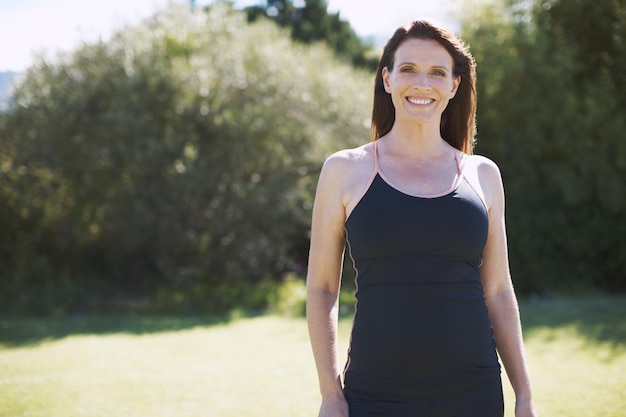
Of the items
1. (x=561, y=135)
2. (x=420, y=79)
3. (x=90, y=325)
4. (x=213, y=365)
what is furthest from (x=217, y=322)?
(x=420, y=79)

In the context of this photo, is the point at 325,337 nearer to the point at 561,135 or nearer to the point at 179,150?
the point at 179,150

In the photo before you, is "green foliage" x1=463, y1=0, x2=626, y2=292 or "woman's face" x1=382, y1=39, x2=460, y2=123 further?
"green foliage" x1=463, y1=0, x2=626, y2=292

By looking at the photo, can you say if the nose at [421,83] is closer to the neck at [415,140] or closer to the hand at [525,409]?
the neck at [415,140]

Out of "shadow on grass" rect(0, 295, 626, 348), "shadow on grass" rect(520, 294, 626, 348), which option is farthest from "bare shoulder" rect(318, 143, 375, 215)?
"shadow on grass" rect(0, 295, 626, 348)

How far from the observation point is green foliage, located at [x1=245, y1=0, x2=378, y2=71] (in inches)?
665

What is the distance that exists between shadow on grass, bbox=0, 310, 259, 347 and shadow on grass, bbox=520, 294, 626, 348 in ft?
12.3

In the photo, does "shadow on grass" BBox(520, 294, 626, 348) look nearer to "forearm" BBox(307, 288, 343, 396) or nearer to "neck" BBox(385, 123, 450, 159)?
"neck" BBox(385, 123, 450, 159)

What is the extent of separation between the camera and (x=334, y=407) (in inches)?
77.6

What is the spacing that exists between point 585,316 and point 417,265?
7097 mm

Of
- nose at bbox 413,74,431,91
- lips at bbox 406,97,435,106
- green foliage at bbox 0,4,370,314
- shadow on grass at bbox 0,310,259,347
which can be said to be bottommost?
shadow on grass at bbox 0,310,259,347

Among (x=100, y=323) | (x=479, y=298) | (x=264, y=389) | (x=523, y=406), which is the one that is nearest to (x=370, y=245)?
(x=479, y=298)

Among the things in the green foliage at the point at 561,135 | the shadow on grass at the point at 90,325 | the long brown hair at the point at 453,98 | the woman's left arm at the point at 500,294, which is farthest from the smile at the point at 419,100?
the green foliage at the point at 561,135

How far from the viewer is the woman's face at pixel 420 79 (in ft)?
7.09

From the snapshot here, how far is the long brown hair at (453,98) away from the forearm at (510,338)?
1.93 ft
